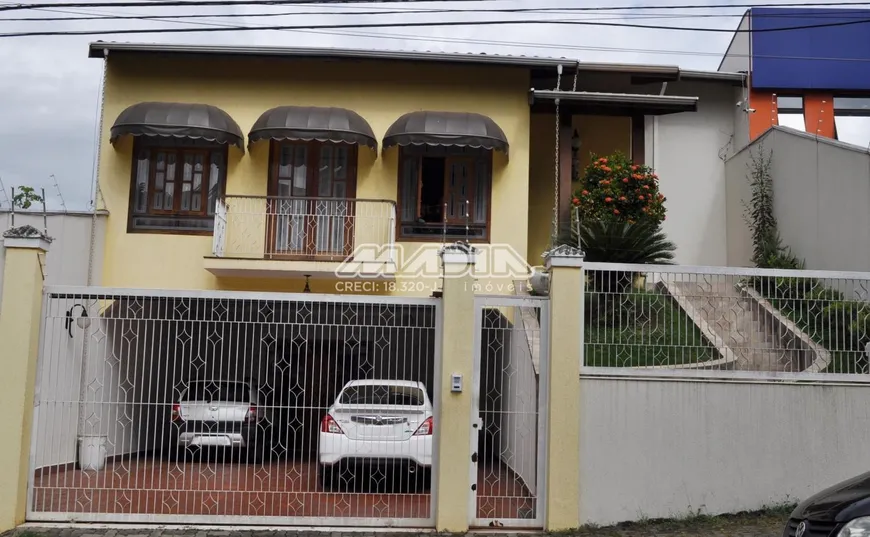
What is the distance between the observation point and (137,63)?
530 inches

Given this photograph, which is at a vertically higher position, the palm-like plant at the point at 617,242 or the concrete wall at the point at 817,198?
the concrete wall at the point at 817,198

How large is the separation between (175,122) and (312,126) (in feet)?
7.19

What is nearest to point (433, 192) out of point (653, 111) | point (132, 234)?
point (653, 111)

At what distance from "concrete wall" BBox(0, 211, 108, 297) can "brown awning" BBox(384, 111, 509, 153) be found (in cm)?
506

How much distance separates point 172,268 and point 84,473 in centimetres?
547

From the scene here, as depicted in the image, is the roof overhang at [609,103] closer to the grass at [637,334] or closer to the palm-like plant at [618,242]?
the palm-like plant at [618,242]

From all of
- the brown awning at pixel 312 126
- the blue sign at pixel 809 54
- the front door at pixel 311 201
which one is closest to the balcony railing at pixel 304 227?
the front door at pixel 311 201

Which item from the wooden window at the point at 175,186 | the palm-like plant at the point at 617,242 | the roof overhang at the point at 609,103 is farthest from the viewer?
the roof overhang at the point at 609,103

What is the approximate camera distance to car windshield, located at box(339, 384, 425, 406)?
26.3 ft

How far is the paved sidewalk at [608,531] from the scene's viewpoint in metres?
7.25

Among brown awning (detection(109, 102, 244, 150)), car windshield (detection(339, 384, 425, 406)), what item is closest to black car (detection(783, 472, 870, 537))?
car windshield (detection(339, 384, 425, 406))

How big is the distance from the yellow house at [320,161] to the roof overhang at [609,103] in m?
0.04

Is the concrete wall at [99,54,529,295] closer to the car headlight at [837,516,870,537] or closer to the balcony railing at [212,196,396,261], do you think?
the balcony railing at [212,196,396,261]

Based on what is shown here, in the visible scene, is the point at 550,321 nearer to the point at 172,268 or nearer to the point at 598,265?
the point at 598,265
